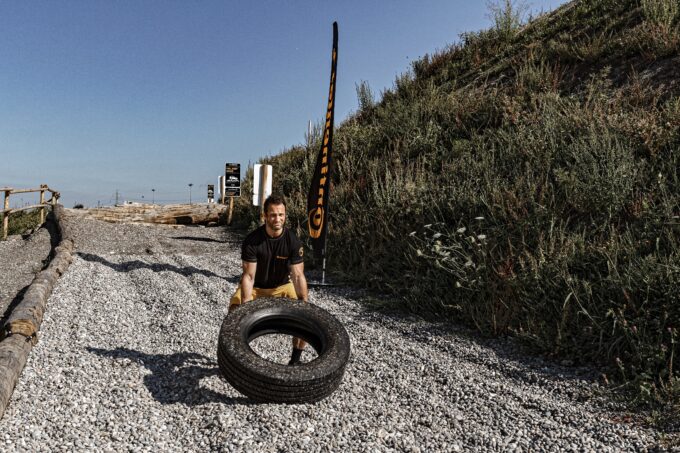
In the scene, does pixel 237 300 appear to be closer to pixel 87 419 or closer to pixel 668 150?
pixel 87 419

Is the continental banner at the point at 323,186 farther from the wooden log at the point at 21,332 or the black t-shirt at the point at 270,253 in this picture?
the wooden log at the point at 21,332

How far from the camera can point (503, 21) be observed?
56.6 ft

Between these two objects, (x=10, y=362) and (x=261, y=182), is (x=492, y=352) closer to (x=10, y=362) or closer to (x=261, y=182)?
(x=10, y=362)

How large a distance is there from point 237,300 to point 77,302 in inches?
139

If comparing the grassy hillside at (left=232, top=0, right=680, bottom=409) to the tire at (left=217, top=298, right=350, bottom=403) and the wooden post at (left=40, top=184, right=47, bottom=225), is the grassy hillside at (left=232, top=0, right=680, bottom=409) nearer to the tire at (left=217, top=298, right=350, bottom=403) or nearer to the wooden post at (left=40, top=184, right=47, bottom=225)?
the tire at (left=217, top=298, right=350, bottom=403)

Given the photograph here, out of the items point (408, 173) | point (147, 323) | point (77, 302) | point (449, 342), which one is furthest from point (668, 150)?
point (77, 302)

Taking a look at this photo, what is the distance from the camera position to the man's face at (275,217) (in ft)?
14.0

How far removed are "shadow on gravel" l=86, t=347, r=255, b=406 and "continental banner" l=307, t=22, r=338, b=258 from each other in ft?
13.4

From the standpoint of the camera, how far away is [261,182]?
437 inches

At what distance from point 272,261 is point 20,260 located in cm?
924

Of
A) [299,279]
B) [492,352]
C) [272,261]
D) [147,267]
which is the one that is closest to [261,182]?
[147,267]

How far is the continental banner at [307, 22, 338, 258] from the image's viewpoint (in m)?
8.59

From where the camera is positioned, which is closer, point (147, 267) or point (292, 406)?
point (292, 406)

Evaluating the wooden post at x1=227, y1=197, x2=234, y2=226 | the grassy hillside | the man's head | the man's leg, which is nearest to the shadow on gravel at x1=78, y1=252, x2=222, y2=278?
the grassy hillside
